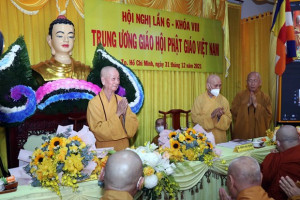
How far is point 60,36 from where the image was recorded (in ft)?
12.5

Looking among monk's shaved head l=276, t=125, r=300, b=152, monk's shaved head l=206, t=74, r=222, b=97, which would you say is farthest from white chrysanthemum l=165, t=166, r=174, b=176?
monk's shaved head l=206, t=74, r=222, b=97

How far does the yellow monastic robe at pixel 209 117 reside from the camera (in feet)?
12.2

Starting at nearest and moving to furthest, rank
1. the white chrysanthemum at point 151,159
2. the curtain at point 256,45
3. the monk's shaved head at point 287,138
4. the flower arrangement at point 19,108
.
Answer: the white chrysanthemum at point 151,159 < the monk's shaved head at point 287,138 < the flower arrangement at point 19,108 < the curtain at point 256,45

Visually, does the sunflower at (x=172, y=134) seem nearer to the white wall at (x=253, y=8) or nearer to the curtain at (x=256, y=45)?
the curtain at (x=256, y=45)

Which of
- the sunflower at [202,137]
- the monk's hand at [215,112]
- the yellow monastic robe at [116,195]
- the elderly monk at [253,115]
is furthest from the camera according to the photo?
the elderly monk at [253,115]

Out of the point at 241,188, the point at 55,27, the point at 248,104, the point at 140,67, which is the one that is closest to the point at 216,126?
the point at 248,104

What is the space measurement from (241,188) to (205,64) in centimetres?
464

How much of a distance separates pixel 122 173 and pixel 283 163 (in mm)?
1531

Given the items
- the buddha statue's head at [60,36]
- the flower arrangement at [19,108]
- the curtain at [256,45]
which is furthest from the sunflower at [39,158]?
the curtain at [256,45]

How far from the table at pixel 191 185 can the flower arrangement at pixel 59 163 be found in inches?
2.0

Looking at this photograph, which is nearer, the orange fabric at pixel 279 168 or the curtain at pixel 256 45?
the orange fabric at pixel 279 168

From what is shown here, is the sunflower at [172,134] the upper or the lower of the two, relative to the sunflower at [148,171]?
upper

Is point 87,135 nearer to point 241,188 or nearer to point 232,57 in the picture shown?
point 241,188

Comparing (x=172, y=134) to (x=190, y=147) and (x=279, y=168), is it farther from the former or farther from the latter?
(x=279, y=168)
